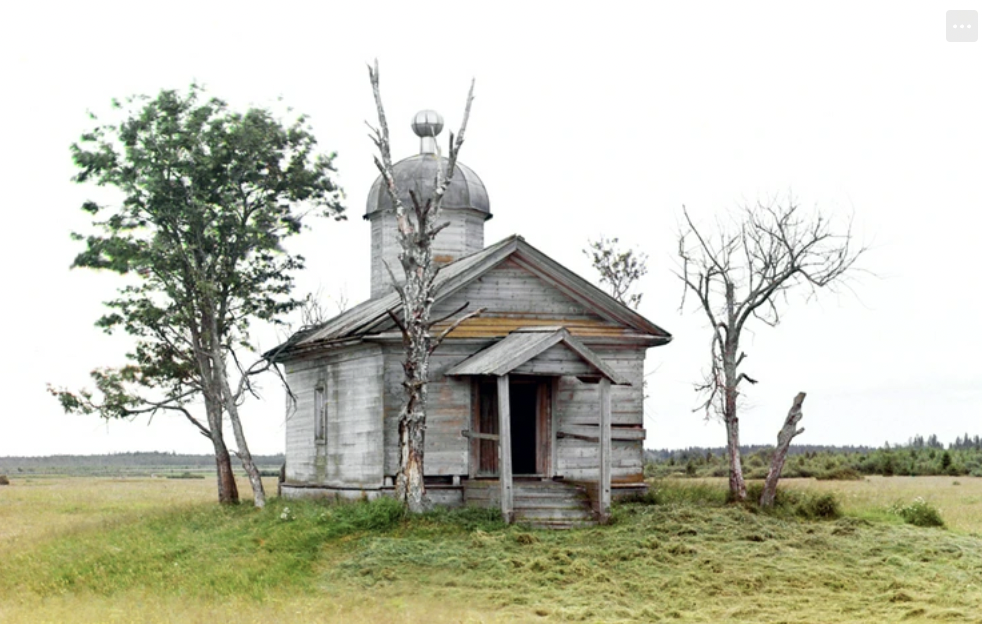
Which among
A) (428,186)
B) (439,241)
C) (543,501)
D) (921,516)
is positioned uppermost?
(428,186)

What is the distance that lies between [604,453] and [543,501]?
1543 millimetres

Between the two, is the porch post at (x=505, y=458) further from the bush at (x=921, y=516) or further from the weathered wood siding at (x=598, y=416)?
the bush at (x=921, y=516)

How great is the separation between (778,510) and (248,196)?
52.1 feet

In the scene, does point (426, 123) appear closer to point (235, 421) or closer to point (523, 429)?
point (235, 421)

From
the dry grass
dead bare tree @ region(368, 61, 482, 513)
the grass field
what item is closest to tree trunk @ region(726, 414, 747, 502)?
the grass field

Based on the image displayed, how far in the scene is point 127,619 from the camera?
1722cm

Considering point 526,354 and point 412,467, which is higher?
point 526,354

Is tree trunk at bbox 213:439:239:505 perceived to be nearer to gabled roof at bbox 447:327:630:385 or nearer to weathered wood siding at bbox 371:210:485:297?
weathered wood siding at bbox 371:210:485:297

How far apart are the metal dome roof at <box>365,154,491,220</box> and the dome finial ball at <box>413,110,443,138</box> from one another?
759 mm

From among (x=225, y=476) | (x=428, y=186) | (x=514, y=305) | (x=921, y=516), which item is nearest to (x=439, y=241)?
(x=428, y=186)

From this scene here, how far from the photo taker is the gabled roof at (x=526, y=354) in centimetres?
2389

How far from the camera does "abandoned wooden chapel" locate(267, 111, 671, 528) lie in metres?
24.5

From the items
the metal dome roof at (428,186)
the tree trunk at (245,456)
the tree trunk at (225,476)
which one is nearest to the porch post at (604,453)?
the metal dome roof at (428,186)

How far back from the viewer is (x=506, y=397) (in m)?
23.6
